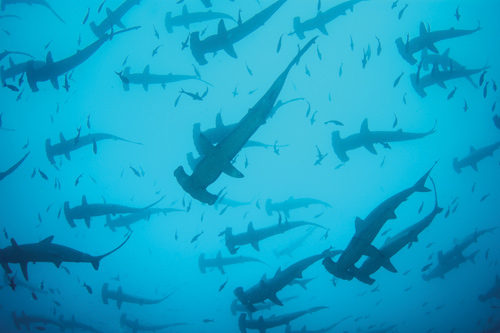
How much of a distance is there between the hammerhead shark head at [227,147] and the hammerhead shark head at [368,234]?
2937 millimetres

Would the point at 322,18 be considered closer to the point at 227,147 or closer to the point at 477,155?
the point at 227,147

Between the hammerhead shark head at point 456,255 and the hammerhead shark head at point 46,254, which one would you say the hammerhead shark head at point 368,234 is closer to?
the hammerhead shark head at point 46,254

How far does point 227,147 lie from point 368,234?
353cm

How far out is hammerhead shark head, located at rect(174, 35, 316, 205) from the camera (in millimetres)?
4324

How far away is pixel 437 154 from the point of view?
29953 mm

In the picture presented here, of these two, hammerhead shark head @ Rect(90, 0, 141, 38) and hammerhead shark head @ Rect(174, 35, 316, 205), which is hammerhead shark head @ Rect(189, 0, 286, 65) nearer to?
hammerhead shark head @ Rect(174, 35, 316, 205)

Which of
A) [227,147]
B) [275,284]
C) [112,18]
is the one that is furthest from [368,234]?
[112,18]

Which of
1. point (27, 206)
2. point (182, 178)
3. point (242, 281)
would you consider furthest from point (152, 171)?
point (182, 178)

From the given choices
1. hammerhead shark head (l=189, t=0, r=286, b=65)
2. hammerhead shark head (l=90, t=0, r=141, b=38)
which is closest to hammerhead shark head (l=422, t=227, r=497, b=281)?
hammerhead shark head (l=189, t=0, r=286, b=65)

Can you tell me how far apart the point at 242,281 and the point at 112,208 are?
2591cm

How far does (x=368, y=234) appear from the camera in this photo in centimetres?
646

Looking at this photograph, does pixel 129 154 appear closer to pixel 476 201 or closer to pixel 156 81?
pixel 156 81

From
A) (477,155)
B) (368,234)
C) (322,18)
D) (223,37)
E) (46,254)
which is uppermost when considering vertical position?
(322,18)

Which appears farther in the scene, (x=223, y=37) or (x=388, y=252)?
(x=223, y=37)
